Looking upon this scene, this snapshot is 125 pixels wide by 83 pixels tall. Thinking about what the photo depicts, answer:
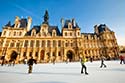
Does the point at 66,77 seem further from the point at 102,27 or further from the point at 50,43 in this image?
the point at 102,27

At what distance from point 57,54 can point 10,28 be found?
21059 mm

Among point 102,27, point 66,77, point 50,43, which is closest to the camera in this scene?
point 66,77

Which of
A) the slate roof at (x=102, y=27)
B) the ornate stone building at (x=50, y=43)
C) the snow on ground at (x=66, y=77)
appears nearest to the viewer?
the snow on ground at (x=66, y=77)

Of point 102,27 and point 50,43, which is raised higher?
point 102,27

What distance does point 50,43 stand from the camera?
38.6m

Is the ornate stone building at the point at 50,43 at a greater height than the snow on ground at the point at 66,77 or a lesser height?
greater

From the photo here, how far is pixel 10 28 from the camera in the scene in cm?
3959

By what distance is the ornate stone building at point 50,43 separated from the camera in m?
36.9

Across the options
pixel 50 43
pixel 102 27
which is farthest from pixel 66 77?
pixel 102 27

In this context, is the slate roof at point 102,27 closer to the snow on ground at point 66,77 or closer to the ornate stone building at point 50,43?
the ornate stone building at point 50,43

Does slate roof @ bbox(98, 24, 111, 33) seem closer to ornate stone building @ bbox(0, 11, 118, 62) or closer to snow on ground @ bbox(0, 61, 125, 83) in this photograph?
ornate stone building @ bbox(0, 11, 118, 62)

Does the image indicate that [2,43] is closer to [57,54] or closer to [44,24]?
[44,24]

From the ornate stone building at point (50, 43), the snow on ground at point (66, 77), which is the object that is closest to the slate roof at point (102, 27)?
the ornate stone building at point (50, 43)

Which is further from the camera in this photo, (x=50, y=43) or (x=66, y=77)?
(x=50, y=43)
